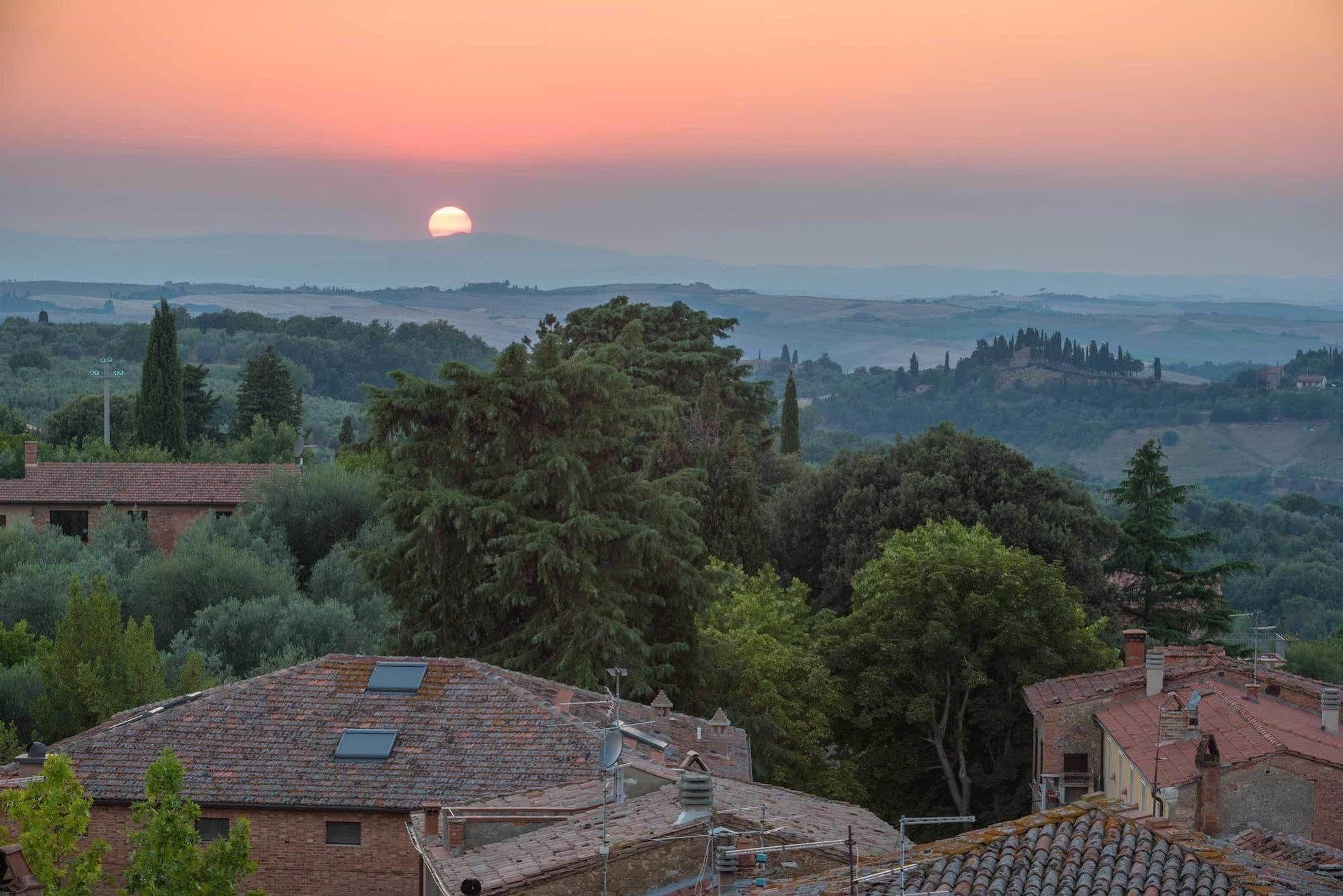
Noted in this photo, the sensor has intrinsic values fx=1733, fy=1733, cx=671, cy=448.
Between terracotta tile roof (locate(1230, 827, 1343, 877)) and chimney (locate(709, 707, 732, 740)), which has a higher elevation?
terracotta tile roof (locate(1230, 827, 1343, 877))

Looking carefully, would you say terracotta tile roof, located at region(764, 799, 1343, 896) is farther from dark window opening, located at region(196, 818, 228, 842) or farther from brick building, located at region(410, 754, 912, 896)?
dark window opening, located at region(196, 818, 228, 842)

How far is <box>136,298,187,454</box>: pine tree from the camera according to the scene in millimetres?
70375

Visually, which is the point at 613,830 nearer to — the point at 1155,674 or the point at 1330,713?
the point at 1330,713

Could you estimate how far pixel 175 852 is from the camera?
52.3 ft

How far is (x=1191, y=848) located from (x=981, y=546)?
24968mm

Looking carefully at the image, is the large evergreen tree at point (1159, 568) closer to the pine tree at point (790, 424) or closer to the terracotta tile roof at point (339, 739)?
the pine tree at point (790, 424)

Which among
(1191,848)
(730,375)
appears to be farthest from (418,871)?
(730,375)

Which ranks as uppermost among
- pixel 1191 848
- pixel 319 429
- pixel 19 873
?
pixel 1191 848

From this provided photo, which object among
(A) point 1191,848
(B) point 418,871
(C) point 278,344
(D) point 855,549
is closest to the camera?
(A) point 1191,848

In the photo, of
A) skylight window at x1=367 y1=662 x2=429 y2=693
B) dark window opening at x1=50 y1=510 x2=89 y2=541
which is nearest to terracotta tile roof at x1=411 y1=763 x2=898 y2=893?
skylight window at x1=367 y1=662 x2=429 y2=693

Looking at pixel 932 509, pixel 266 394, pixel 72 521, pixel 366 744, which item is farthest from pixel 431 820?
pixel 266 394

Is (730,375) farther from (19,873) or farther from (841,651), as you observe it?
(19,873)

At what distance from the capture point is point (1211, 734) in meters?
24.4

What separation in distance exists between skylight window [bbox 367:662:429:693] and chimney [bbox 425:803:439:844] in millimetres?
4569
